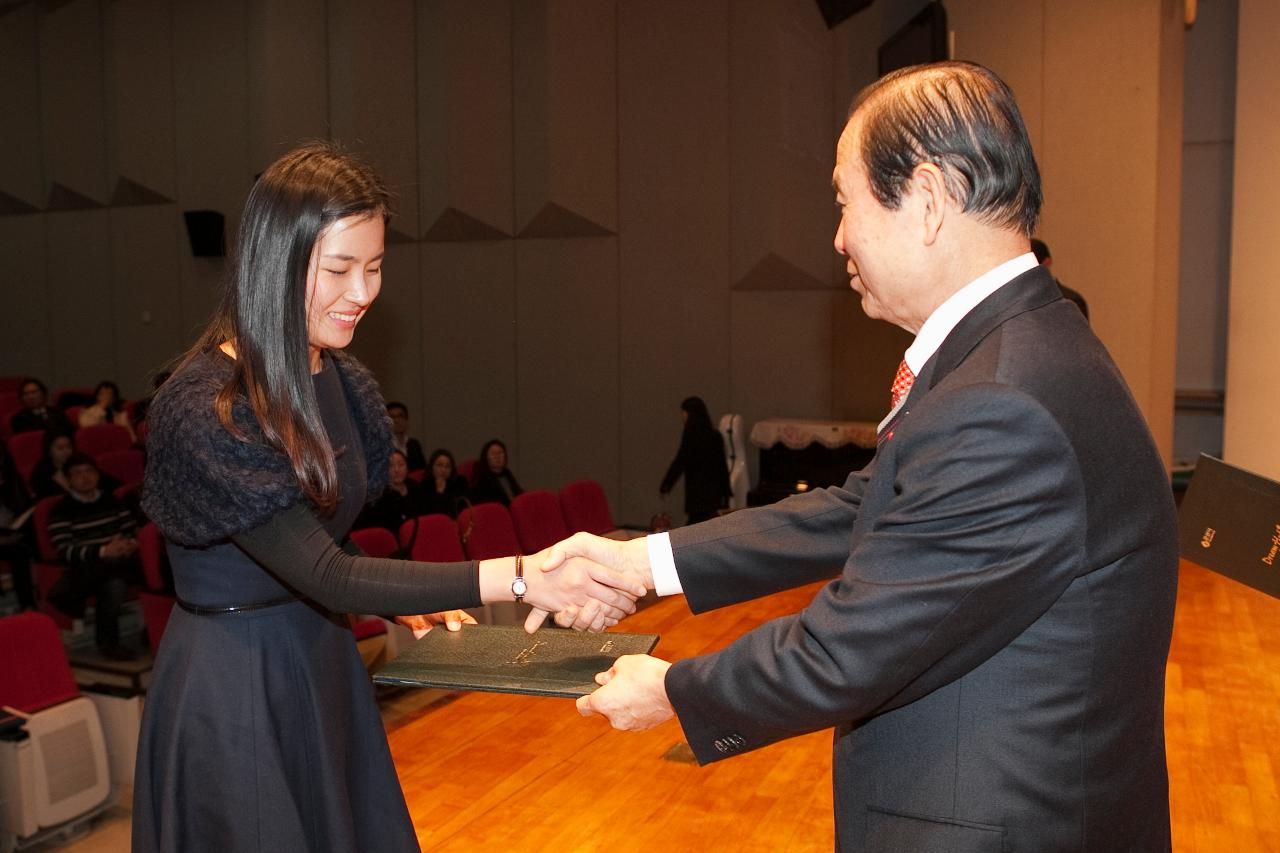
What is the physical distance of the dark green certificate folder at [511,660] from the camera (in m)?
1.75

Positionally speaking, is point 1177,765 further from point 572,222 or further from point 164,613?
point 572,222

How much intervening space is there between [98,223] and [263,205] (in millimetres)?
11889

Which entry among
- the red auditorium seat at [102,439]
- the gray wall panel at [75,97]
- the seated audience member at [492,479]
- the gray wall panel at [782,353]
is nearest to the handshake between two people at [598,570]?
the seated audience member at [492,479]

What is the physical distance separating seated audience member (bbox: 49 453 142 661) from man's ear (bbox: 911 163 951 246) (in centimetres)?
436

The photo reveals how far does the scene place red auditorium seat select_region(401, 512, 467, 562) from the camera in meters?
5.04

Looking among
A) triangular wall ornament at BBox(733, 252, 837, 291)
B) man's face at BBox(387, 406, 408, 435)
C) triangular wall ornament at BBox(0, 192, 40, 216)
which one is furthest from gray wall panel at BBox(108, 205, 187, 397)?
triangular wall ornament at BBox(733, 252, 837, 291)

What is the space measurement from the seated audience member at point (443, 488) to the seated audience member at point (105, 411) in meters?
3.73

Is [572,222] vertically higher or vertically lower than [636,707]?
higher

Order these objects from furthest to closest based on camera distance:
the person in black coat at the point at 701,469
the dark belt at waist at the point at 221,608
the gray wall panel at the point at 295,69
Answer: the gray wall panel at the point at 295,69, the person in black coat at the point at 701,469, the dark belt at waist at the point at 221,608

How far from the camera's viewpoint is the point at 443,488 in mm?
6832

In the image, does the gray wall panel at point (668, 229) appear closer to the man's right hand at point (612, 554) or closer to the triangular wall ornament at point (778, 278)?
the triangular wall ornament at point (778, 278)

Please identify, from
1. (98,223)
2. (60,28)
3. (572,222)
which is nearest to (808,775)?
(572,222)

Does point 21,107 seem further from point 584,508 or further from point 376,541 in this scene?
point 376,541

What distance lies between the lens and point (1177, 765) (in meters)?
3.64
